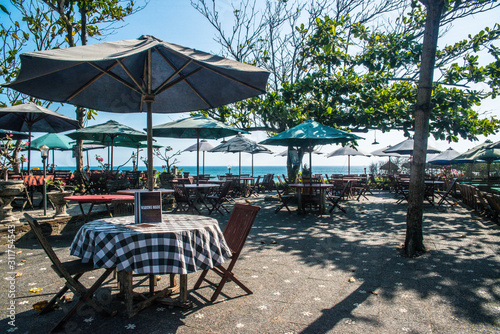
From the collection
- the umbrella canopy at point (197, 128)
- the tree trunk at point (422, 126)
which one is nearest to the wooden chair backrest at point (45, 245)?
the tree trunk at point (422, 126)

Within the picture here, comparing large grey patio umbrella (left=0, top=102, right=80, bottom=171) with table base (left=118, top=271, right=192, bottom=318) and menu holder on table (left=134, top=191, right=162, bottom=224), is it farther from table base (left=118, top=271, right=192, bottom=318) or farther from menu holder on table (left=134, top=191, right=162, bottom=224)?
table base (left=118, top=271, right=192, bottom=318)

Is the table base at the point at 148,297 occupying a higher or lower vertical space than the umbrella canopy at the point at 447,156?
lower

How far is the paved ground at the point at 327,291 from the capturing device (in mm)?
2520

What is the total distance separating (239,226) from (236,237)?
0.38ft

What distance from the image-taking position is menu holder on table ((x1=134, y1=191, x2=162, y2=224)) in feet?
9.24

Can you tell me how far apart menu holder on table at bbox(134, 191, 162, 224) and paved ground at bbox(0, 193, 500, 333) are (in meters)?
0.71

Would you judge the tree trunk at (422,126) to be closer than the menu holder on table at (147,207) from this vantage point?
No

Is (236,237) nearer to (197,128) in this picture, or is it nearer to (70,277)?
(70,277)

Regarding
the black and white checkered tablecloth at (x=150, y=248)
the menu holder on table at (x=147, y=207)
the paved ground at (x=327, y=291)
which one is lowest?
the paved ground at (x=327, y=291)

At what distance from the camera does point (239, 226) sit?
3305 mm

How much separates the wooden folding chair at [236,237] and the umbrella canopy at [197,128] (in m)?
4.41

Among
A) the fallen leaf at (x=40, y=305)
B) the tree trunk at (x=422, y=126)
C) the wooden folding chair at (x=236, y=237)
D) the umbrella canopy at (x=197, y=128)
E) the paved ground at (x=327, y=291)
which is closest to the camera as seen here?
the paved ground at (x=327, y=291)

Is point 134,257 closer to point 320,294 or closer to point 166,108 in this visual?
point 320,294

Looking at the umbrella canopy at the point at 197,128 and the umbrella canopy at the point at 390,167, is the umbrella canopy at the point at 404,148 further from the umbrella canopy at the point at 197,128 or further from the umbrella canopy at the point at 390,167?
the umbrella canopy at the point at 197,128
